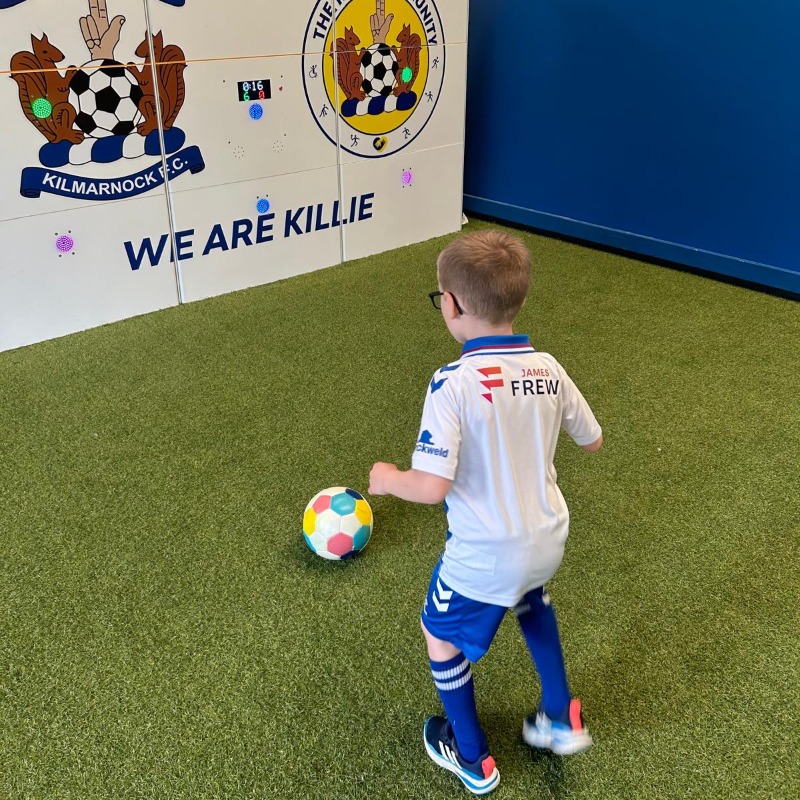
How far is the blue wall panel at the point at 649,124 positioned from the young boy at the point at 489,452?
3083mm

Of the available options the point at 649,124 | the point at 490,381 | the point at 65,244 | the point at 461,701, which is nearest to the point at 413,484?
the point at 490,381

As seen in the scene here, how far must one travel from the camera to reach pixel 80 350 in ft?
9.93

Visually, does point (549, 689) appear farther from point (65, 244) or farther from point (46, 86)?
point (46, 86)

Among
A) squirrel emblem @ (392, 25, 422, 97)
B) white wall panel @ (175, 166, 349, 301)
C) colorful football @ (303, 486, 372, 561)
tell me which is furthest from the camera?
squirrel emblem @ (392, 25, 422, 97)

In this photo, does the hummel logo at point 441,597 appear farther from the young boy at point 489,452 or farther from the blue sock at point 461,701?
the blue sock at point 461,701

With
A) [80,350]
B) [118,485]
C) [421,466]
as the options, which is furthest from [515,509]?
[80,350]

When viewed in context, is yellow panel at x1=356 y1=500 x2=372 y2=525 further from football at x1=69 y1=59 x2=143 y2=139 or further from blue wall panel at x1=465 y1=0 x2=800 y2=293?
blue wall panel at x1=465 y1=0 x2=800 y2=293

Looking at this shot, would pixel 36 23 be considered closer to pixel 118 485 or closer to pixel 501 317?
pixel 118 485

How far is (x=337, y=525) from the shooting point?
1868mm

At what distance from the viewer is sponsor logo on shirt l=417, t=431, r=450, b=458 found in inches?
43.3

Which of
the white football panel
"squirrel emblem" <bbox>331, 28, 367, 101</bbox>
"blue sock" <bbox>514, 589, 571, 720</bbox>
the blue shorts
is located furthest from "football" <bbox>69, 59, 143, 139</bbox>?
"blue sock" <bbox>514, 589, 571, 720</bbox>

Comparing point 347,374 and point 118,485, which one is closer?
point 118,485

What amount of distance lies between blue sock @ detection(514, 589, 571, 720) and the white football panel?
257 centimetres

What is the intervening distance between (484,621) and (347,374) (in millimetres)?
1740
